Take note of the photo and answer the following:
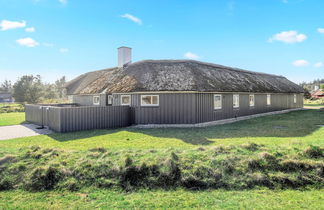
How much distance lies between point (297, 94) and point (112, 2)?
27.2 meters

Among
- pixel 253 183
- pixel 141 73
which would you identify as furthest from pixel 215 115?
pixel 253 183

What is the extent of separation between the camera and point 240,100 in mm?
16438

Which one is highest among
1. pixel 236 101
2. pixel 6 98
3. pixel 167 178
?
pixel 6 98

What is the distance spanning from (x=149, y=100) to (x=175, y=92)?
189 centimetres

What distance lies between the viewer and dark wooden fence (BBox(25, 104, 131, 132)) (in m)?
10.6

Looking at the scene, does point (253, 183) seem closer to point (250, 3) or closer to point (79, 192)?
point (79, 192)

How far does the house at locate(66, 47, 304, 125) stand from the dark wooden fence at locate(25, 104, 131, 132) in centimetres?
100

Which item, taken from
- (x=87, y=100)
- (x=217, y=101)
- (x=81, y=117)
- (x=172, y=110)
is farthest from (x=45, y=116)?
(x=217, y=101)

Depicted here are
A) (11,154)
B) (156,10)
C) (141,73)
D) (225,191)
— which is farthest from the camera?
(156,10)

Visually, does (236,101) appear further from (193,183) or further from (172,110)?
(193,183)

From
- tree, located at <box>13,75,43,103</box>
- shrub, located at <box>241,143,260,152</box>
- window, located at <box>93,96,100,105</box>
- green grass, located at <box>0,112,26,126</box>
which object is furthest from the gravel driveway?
tree, located at <box>13,75,43,103</box>

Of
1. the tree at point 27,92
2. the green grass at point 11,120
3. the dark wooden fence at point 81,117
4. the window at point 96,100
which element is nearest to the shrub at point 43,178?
the dark wooden fence at point 81,117

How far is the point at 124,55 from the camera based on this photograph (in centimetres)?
1772

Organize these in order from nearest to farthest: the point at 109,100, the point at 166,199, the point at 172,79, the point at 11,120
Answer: the point at 166,199 < the point at 172,79 < the point at 109,100 < the point at 11,120
